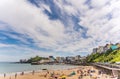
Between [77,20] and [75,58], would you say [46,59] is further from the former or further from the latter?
[77,20]

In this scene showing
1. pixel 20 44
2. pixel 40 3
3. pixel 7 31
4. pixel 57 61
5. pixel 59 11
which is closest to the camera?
pixel 40 3

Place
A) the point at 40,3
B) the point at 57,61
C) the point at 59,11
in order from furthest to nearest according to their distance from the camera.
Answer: the point at 57,61
the point at 59,11
the point at 40,3

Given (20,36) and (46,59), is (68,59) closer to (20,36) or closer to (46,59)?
(46,59)

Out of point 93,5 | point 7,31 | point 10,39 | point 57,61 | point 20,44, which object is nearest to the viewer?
point 93,5

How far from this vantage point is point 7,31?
280 inches

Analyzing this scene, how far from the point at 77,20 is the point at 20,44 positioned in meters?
4.71

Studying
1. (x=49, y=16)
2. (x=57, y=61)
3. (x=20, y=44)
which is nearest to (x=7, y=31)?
(x=20, y=44)

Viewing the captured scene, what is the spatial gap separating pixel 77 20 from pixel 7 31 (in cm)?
367

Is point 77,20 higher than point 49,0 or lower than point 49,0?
lower

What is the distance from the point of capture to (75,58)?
44.2 meters

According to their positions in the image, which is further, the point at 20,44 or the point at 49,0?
the point at 20,44

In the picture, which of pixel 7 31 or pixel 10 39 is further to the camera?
pixel 10 39

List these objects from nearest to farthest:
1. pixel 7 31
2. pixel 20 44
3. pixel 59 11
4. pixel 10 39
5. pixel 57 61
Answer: pixel 59 11, pixel 7 31, pixel 10 39, pixel 20 44, pixel 57 61

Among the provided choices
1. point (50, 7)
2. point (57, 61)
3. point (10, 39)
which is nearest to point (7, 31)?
point (10, 39)
